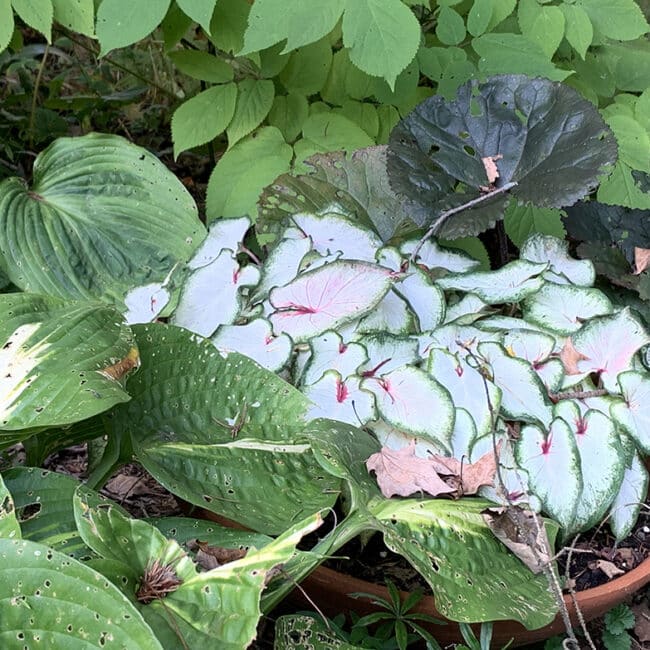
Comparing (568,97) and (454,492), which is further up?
(568,97)

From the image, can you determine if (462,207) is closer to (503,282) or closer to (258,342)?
(503,282)

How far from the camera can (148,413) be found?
0.98m

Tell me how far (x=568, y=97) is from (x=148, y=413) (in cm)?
75

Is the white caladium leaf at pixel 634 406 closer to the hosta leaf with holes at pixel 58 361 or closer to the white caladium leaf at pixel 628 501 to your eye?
the white caladium leaf at pixel 628 501

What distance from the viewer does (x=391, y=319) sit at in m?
1.12

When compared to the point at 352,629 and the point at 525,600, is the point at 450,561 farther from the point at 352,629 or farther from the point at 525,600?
the point at 352,629

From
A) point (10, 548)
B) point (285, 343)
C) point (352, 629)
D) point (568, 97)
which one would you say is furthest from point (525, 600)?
point (568, 97)

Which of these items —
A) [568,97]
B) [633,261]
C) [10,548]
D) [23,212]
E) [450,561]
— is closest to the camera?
[10,548]

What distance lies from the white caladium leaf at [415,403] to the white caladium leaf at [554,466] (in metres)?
0.11

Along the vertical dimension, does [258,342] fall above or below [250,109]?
below

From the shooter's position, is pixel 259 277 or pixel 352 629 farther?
pixel 259 277

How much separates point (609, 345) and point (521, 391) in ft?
0.52

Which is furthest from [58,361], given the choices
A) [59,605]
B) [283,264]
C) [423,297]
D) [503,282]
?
[503,282]

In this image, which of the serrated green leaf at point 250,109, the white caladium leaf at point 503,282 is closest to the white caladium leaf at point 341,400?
the white caladium leaf at point 503,282
